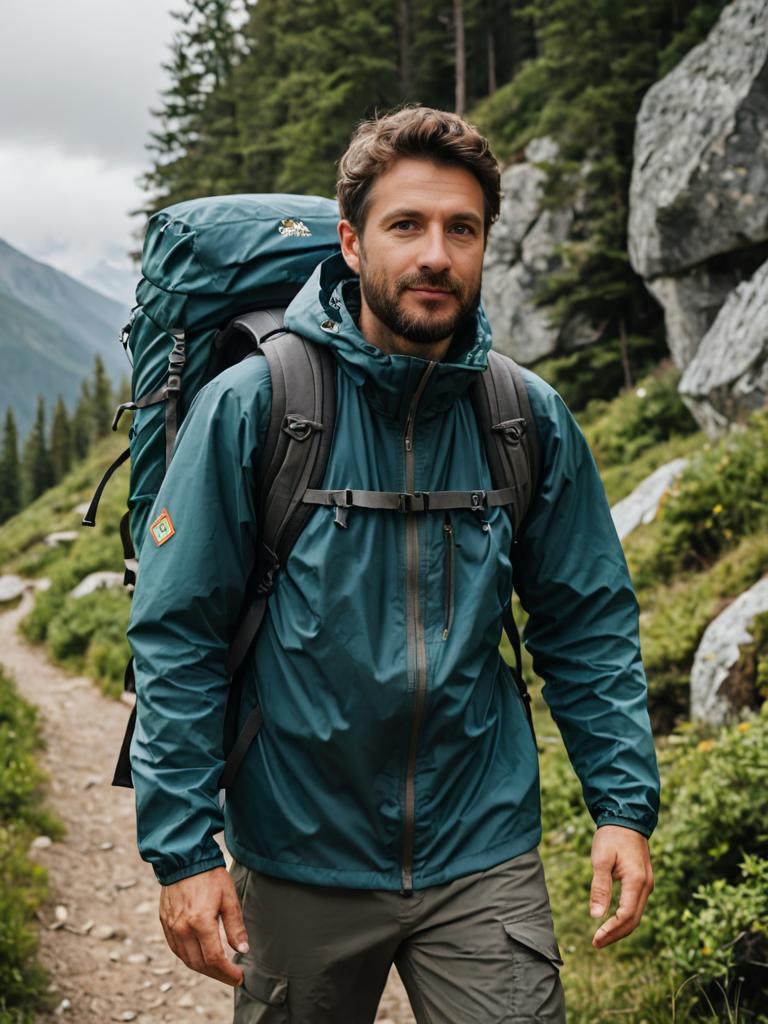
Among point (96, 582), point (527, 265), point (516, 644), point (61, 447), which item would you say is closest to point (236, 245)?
point (516, 644)

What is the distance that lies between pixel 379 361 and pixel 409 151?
25.4 inches

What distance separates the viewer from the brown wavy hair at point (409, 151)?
2580mm

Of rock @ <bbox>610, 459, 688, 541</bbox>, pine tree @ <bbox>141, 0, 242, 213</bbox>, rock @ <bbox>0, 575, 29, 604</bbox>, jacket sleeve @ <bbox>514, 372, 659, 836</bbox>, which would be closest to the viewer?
jacket sleeve @ <bbox>514, 372, 659, 836</bbox>

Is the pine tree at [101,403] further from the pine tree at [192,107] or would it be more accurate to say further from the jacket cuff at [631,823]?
the jacket cuff at [631,823]

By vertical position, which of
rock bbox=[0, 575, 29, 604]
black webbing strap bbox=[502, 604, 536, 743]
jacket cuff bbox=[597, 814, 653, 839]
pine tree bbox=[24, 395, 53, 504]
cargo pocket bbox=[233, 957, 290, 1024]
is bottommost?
pine tree bbox=[24, 395, 53, 504]

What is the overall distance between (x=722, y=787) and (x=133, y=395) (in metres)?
3.10

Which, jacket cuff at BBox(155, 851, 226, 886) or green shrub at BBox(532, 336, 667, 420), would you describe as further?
green shrub at BBox(532, 336, 667, 420)

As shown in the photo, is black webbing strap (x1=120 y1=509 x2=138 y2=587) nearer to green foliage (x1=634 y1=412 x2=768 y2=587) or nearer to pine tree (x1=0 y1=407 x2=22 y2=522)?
green foliage (x1=634 y1=412 x2=768 y2=587)

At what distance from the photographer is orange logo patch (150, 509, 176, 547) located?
2373mm

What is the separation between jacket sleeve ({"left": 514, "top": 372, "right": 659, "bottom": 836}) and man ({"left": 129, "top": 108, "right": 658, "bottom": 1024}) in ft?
0.05

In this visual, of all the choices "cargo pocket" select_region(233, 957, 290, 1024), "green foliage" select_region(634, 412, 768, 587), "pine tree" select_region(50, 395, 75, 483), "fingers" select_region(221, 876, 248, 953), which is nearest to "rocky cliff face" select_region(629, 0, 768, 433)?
"green foliage" select_region(634, 412, 768, 587)

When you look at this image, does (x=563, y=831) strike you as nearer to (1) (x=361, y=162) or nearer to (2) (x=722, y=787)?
(2) (x=722, y=787)

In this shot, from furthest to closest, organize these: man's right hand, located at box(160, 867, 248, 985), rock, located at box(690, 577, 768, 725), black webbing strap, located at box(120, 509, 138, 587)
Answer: rock, located at box(690, 577, 768, 725) < black webbing strap, located at box(120, 509, 138, 587) < man's right hand, located at box(160, 867, 248, 985)

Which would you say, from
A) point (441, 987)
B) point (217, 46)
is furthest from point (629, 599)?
point (217, 46)
